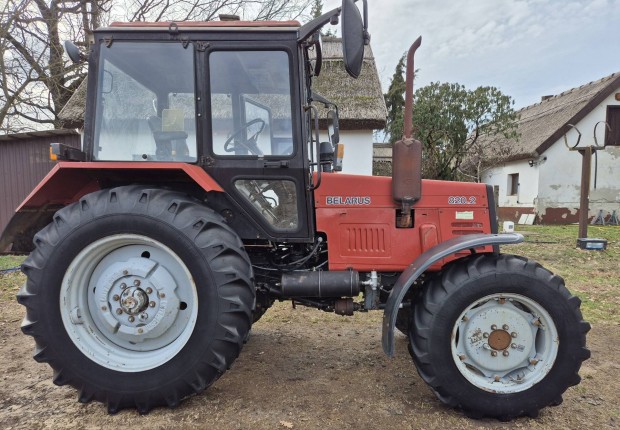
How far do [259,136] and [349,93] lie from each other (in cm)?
672

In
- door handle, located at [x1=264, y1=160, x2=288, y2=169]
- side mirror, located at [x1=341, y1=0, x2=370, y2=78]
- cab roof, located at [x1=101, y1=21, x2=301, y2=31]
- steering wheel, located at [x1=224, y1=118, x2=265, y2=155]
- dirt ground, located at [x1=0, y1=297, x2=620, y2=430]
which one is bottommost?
dirt ground, located at [x1=0, y1=297, x2=620, y2=430]

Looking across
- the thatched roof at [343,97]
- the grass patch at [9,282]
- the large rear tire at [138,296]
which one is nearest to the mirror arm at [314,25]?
the large rear tire at [138,296]

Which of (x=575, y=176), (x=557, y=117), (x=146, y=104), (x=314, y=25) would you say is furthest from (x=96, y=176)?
(x=557, y=117)

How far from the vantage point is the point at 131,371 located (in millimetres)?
2312

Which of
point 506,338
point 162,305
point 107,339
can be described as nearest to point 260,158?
point 162,305

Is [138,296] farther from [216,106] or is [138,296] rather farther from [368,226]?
[368,226]

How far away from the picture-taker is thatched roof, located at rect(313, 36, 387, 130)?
27.5 feet

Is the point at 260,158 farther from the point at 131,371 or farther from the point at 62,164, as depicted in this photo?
the point at 131,371

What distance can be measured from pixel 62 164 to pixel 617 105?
17.7 meters

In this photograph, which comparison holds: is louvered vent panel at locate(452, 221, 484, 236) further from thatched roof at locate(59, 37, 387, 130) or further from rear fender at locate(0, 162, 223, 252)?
thatched roof at locate(59, 37, 387, 130)

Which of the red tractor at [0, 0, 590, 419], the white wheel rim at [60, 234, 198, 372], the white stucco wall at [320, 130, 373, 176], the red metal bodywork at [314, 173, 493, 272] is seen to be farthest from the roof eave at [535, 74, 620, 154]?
the white wheel rim at [60, 234, 198, 372]

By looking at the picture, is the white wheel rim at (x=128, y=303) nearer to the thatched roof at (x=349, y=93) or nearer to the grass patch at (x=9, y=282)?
the grass patch at (x=9, y=282)

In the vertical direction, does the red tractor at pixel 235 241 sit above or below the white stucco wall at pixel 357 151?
below

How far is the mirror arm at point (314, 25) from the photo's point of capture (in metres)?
2.18
